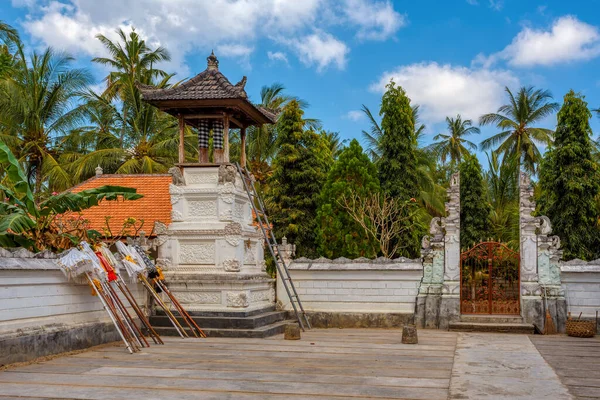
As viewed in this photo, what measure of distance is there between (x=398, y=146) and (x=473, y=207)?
209 inches

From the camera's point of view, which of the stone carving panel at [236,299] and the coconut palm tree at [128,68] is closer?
the stone carving panel at [236,299]

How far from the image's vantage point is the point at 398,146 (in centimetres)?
2423

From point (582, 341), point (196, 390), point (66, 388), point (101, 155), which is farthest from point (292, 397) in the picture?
point (101, 155)

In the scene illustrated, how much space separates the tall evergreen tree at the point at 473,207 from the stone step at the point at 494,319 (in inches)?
566

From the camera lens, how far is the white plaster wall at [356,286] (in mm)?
13445

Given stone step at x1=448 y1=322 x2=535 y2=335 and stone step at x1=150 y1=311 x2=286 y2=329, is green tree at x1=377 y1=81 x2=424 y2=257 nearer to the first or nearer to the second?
stone step at x1=448 y1=322 x2=535 y2=335

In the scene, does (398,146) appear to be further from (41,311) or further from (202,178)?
(41,311)

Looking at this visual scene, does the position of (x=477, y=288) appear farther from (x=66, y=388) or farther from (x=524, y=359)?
(x=66, y=388)

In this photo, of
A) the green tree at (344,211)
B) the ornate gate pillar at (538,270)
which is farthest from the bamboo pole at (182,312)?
the green tree at (344,211)

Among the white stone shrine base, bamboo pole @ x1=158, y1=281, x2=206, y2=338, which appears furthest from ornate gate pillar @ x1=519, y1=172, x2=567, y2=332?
bamboo pole @ x1=158, y1=281, x2=206, y2=338

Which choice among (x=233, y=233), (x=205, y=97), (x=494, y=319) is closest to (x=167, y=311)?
(x=233, y=233)

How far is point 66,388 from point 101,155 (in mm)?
19838

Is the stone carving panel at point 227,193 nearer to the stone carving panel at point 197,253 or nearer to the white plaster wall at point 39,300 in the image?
the stone carving panel at point 197,253

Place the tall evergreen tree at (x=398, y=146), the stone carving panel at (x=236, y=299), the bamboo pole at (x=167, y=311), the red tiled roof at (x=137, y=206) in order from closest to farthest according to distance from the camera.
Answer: the bamboo pole at (x=167, y=311)
the stone carving panel at (x=236, y=299)
the red tiled roof at (x=137, y=206)
the tall evergreen tree at (x=398, y=146)
